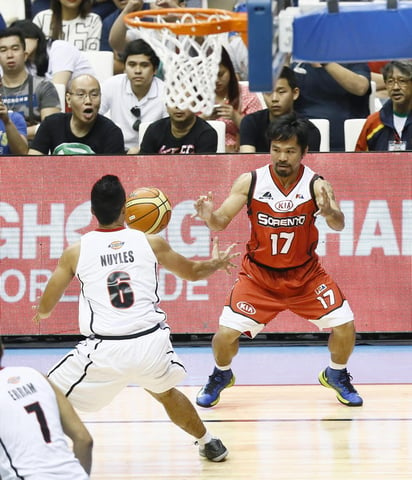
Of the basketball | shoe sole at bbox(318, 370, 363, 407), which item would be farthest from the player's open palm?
shoe sole at bbox(318, 370, 363, 407)

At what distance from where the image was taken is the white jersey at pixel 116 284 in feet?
20.3

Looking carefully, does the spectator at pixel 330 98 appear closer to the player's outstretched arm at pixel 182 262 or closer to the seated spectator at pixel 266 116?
the seated spectator at pixel 266 116

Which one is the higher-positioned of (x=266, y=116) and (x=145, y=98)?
(x=145, y=98)

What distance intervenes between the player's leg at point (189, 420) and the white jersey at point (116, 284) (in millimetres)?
488

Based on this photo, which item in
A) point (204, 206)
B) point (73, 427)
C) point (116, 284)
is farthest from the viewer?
point (204, 206)

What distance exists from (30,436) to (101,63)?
802cm

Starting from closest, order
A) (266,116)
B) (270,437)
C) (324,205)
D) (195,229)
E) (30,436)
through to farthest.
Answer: (30,436), (270,437), (324,205), (195,229), (266,116)

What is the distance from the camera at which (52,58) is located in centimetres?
1164

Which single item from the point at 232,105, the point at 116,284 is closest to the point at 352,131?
the point at 232,105

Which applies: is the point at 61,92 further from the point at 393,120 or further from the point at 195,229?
the point at 393,120

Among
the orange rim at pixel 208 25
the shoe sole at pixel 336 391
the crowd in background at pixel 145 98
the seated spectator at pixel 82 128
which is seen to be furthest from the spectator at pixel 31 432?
the seated spectator at pixel 82 128

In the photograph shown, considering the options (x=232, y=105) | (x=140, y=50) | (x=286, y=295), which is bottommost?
(x=286, y=295)

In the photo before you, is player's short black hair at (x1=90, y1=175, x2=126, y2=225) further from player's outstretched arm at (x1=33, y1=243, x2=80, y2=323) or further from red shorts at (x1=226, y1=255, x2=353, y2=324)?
red shorts at (x1=226, y1=255, x2=353, y2=324)

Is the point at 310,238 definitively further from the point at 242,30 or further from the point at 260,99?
the point at 260,99
